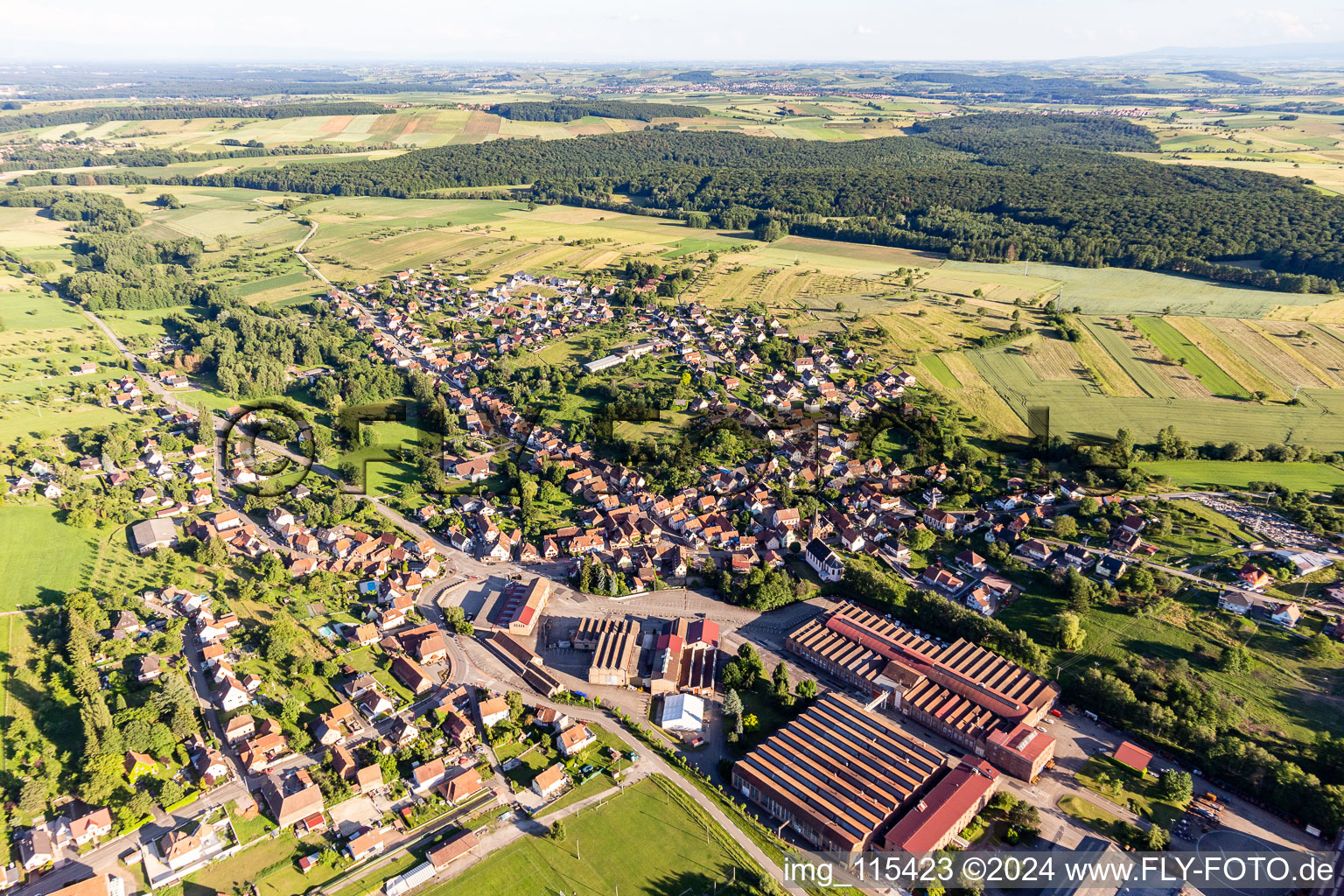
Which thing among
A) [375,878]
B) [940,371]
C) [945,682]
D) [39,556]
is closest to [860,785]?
[945,682]

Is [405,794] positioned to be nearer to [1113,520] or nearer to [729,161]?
[1113,520]

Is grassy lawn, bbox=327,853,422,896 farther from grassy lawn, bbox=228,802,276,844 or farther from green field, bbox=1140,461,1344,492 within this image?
green field, bbox=1140,461,1344,492

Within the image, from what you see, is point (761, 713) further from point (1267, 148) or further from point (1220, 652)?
point (1267, 148)

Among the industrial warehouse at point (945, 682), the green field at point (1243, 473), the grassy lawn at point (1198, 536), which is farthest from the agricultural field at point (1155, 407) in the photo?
the industrial warehouse at point (945, 682)

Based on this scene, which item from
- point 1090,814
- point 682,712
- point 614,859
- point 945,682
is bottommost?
point 614,859

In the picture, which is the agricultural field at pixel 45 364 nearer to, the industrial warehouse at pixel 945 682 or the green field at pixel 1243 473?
the industrial warehouse at pixel 945 682

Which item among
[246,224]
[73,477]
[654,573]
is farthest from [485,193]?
[654,573]

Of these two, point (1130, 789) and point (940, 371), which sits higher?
point (940, 371)
